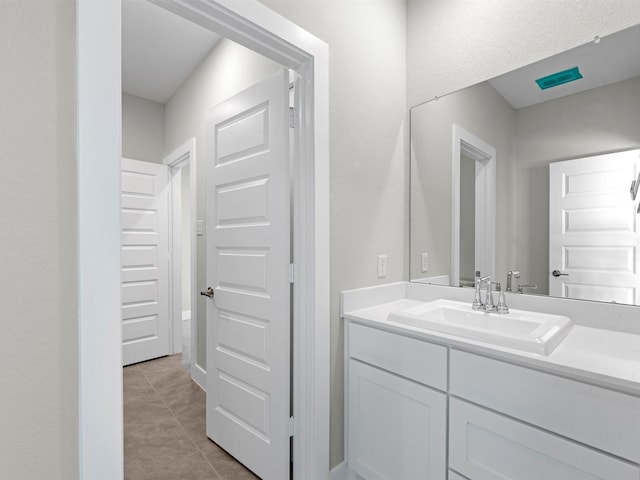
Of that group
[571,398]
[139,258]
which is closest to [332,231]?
[571,398]

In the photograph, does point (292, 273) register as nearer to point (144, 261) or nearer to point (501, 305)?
point (501, 305)

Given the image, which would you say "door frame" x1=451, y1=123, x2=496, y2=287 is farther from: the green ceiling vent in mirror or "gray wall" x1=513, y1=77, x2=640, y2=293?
the green ceiling vent in mirror

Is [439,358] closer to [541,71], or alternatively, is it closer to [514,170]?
[514,170]

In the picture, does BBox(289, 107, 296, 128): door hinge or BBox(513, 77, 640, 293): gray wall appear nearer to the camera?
BBox(513, 77, 640, 293): gray wall

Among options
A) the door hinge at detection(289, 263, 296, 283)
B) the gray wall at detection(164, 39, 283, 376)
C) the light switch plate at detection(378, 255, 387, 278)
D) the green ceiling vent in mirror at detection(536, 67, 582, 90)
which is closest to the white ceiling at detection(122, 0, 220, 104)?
the gray wall at detection(164, 39, 283, 376)

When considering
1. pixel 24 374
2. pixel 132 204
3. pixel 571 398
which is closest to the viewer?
pixel 24 374

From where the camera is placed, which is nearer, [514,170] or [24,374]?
[24,374]

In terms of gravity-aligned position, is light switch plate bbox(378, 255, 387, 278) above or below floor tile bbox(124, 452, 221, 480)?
above

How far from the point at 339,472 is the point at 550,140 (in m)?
1.84

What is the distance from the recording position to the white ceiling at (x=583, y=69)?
1.35 m

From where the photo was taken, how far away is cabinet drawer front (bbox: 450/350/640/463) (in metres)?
0.94

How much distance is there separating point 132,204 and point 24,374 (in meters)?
2.98

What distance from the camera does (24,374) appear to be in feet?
2.85

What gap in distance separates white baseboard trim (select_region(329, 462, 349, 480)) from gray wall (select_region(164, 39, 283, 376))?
5.46 ft
